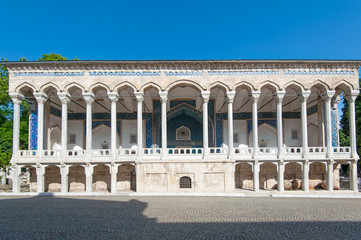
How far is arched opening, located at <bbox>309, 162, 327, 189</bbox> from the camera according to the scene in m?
17.1

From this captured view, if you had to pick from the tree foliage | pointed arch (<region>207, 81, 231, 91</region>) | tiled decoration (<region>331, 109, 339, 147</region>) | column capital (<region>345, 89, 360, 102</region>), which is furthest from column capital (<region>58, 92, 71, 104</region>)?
column capital (<region>345, 89, 360, 102</region>)

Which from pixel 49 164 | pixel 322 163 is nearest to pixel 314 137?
pixel 322 163

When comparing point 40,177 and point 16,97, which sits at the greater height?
point 16,97

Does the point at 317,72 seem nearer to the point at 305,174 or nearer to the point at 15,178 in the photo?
the point at 305,174

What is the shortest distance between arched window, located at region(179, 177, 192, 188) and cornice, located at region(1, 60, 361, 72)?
250 inches

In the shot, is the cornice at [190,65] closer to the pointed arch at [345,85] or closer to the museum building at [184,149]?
the museum building at [184,149]

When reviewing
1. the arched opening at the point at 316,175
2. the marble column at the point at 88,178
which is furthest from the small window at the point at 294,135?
the marble column at the point at 88,178

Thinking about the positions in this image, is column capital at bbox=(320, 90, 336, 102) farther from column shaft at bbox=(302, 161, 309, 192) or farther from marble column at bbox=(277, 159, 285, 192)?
marble column at bbox=(277, 159, 285, 192)

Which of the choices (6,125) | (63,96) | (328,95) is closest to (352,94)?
(328,95)

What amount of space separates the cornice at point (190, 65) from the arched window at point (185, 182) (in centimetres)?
635

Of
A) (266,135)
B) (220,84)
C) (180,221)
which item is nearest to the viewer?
(180,221)

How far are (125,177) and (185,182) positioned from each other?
154 inches

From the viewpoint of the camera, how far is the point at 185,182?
620 inches

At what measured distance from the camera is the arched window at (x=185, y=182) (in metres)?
15.7
